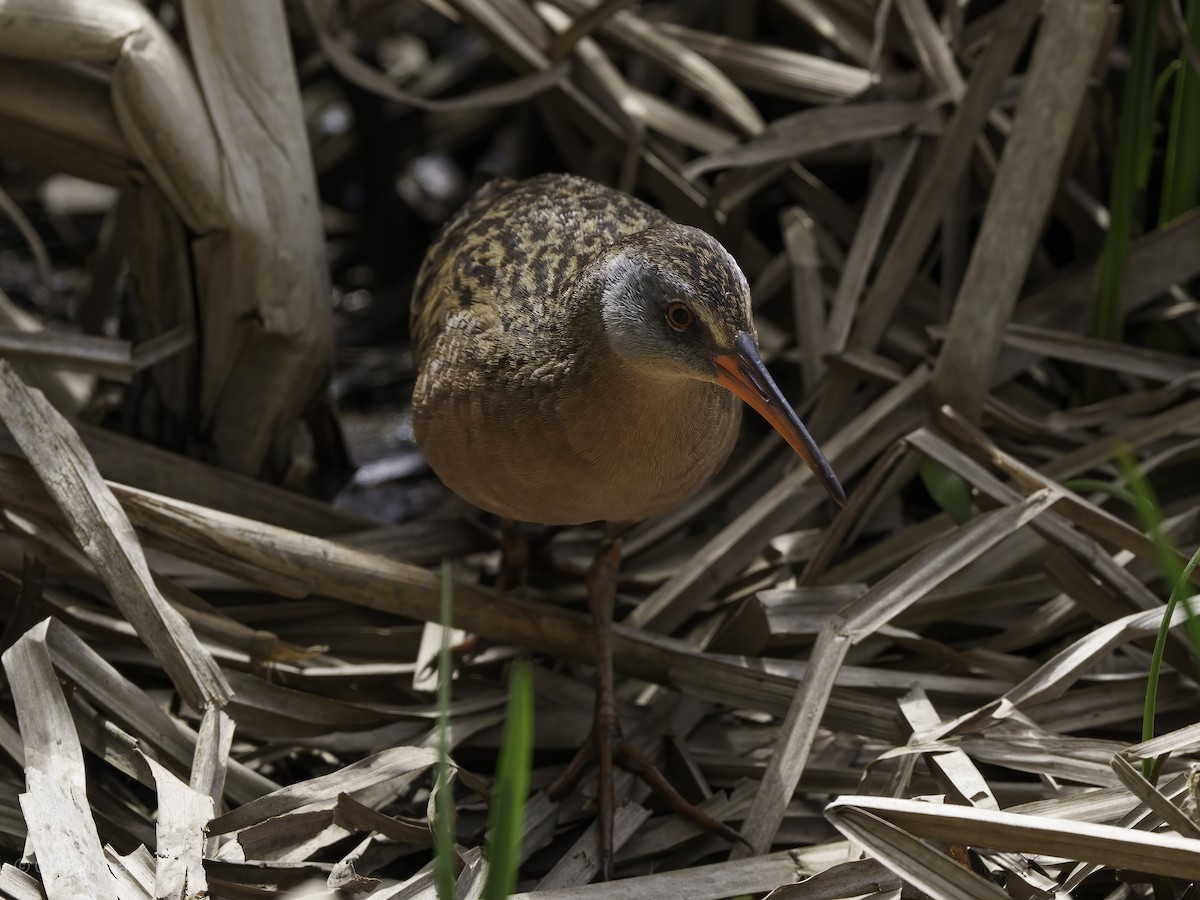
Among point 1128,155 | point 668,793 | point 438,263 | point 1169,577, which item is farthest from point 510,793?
point 1128,155

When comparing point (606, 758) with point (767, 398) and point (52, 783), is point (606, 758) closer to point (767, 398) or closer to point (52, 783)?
point (767, 398)

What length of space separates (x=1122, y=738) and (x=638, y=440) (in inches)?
45.0

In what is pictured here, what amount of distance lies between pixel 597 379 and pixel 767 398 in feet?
1.17

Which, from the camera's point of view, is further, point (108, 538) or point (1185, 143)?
point (1185, 143)

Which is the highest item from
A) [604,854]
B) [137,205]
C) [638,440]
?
[137,205]

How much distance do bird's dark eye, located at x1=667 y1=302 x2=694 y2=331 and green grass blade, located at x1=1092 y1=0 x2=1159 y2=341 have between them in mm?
1368

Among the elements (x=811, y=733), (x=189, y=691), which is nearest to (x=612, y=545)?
(x=811, y=733)

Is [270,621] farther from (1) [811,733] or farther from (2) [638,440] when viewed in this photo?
(1) [811,733]

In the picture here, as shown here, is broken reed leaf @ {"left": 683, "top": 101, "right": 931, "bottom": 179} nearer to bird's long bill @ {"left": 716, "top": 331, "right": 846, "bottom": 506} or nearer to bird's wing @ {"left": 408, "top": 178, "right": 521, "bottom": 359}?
bird's wing @ {"left": 408, "top": 178, "right": 521, "bottom": 359}

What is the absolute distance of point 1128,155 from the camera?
2.90 meters

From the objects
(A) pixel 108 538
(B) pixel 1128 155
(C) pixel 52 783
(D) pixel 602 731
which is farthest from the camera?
(B) pixel 1128 155

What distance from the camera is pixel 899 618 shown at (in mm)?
2693

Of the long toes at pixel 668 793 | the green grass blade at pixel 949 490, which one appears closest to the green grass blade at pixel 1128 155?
the green grass blade at pixel 949 490

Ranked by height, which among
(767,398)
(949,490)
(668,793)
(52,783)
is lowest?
(668,793)
